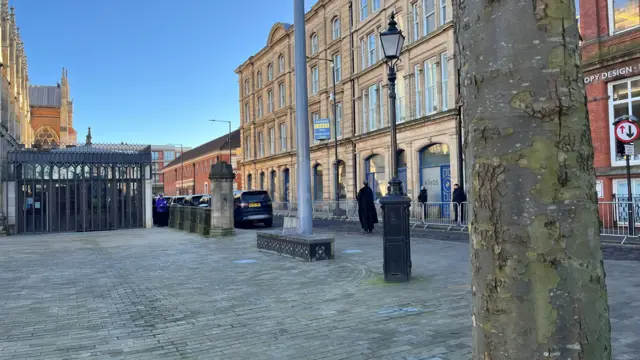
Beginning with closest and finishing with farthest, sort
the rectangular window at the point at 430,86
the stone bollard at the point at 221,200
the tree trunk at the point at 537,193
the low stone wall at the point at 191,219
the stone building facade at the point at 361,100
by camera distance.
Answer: the tree trunk at the point at 537,193 → the stone bollard at the point at 221,200 → the low stone wall at the point at 191,219 → the stone building facade at the point at 361,100 → the rectangular window at the point at 430,86

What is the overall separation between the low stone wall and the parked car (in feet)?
7.58

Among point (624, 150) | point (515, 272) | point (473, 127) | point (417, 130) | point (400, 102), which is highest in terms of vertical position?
point (400, 102)

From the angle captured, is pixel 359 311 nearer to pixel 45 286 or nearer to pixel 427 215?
pixel 45 286

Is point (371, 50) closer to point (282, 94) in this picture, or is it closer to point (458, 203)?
point (282, 94)

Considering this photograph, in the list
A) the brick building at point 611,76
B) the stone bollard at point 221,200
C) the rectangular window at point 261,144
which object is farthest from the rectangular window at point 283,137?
the brick building at point 611,76

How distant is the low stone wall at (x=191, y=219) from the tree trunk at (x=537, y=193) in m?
16.6

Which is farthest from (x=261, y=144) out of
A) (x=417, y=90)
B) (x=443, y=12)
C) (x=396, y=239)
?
(x=396, y=239)

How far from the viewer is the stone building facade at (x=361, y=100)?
81.0 feet

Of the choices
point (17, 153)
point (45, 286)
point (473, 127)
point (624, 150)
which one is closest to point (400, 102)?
point (624, 150)

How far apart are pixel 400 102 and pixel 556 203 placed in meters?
27.2

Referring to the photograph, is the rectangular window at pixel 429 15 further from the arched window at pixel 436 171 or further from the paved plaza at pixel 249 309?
the paved plaza at pixel 249 309

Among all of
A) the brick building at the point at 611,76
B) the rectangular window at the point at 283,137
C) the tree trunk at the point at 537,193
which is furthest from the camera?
the rectangular window at the point at 283,137

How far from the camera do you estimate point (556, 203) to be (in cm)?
154

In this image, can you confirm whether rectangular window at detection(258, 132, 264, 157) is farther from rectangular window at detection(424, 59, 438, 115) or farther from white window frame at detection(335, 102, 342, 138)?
rectangular window at detection(424, 59, 438, 115)
